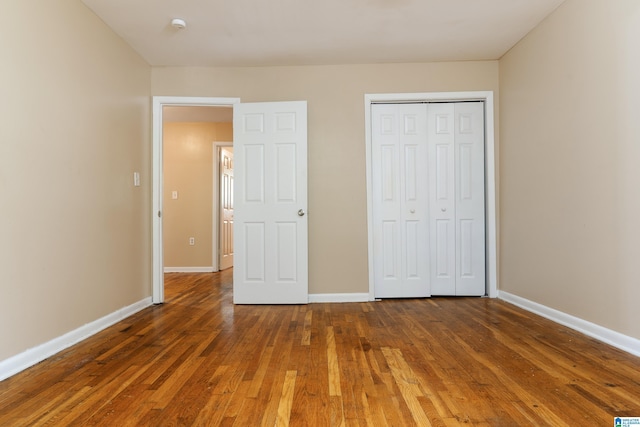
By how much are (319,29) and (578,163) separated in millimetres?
2293

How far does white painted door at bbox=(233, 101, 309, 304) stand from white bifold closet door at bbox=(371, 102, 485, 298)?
82 centimetres

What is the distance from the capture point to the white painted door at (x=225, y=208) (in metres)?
6.64

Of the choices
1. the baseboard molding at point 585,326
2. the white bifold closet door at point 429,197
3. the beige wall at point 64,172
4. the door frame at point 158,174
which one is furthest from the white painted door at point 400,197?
the beige wall at point 64,172

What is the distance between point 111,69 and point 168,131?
3.35m

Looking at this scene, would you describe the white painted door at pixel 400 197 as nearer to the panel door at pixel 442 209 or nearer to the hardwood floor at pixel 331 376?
the panel door at pixel 442 209

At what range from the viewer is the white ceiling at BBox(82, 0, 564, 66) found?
3000mm

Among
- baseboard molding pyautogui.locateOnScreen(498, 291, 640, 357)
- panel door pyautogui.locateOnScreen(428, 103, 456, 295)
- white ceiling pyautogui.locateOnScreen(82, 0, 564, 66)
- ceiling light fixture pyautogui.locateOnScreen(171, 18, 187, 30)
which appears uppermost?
white ceiling pyautogui.locateOnScreen(82, 0, 564, 66)

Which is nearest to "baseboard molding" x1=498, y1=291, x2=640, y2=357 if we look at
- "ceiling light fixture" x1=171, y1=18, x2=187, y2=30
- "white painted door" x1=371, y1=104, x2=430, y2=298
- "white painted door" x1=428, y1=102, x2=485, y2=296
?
"white painted door" x1=428, y1=102, x2=485, y2=296

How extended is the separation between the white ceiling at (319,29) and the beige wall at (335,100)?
124 millimetres

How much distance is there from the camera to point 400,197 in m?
4.17

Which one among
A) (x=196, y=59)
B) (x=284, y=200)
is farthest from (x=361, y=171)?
(x=196, y=59)

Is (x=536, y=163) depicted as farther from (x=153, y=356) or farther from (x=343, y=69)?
(x=153, y=356)

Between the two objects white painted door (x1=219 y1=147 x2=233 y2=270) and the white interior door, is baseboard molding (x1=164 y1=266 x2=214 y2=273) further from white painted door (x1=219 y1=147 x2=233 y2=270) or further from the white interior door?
the white interior door

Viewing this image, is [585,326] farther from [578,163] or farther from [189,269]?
[189,269]
